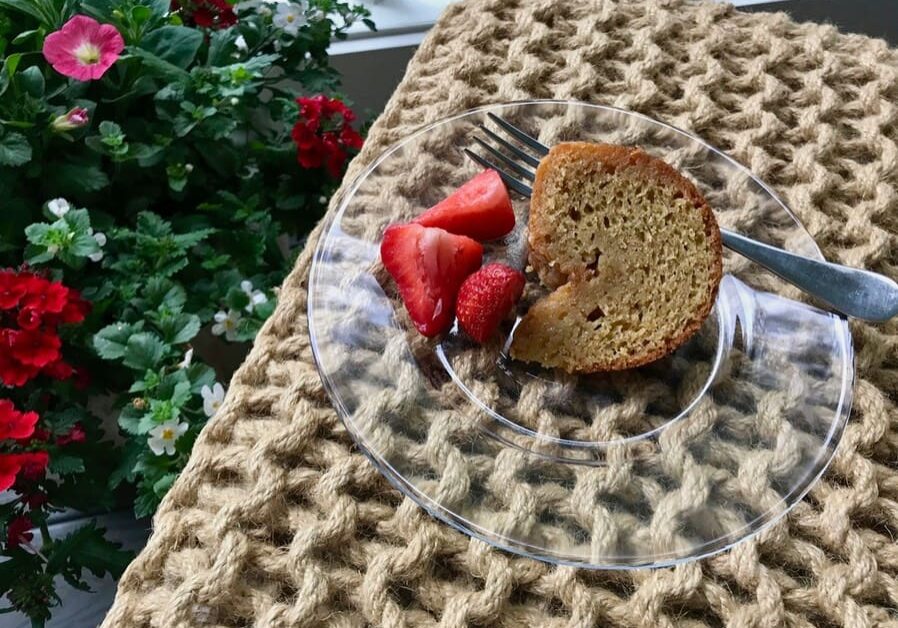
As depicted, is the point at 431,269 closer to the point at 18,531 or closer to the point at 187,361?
the point at 187,361

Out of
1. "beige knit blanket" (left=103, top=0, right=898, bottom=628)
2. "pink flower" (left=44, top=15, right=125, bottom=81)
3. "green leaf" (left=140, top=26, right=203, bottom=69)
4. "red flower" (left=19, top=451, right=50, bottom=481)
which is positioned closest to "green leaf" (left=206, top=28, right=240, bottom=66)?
"green leaf" (left=140, top=26, right=203, bottom=69)

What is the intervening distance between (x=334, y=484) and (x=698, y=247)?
1.07 feet

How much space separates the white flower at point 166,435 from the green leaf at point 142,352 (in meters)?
0.07

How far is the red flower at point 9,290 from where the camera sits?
2.25 feet

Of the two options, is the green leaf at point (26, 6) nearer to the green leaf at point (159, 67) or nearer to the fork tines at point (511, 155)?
the green leaf at point (159, 67)

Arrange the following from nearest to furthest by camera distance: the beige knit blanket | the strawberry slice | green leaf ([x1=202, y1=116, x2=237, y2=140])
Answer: the beige knit blanket
the strawberry slice
green leaf ([x1=202, y1=116, x2=237, y2=140])

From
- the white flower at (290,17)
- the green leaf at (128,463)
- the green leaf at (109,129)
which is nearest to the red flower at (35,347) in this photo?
the green leaf at (128,463)

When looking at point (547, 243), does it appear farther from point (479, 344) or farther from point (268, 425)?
point (268, 425)

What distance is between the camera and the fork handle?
24.2 inches

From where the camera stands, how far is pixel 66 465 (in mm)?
708

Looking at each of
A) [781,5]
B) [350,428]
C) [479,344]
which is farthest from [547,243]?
[781,5]

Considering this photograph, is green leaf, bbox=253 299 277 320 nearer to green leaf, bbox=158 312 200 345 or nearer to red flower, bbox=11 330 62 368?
green leaf, bbox=158 312 200 345

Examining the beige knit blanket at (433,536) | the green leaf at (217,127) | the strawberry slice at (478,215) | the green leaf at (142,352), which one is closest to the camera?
the beige knit blanket at (433,536)

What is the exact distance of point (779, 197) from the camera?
0.68m
